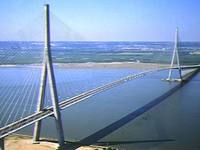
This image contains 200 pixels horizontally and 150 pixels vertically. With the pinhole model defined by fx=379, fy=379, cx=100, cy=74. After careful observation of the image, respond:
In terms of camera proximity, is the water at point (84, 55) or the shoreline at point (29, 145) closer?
the shoreline at point (29, 145)

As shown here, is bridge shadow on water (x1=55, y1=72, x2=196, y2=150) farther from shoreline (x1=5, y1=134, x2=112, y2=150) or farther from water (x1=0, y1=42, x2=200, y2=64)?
water (x1=0, y1=42, x2=200, y2=64)

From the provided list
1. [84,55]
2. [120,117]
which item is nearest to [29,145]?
[120,117]

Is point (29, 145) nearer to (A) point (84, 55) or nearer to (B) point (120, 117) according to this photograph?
(B) point (120, 117)

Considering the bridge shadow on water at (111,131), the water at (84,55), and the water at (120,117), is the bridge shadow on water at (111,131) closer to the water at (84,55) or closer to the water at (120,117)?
the water at (120,117)

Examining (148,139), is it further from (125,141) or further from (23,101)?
(23,101)

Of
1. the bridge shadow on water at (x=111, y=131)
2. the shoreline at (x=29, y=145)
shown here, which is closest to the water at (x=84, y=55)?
the bridge shadow on water at (x=111, y=131)

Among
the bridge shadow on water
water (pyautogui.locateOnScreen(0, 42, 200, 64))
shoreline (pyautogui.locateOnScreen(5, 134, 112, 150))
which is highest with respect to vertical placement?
water (pyautogui.locateOnScreen(0, 42, 200, 64))

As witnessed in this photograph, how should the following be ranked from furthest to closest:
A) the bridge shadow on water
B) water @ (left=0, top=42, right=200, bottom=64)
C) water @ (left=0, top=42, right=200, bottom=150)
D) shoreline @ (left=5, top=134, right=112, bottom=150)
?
water @ (left=0, top=42, right=200, bottom=64)
water @ (left=0, top=42, right=200, bottom=150)
the bridge shadow on water
shoreline @ (left=5, top=134, right=112, bottom=150)

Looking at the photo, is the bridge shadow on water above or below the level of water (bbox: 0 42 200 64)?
below

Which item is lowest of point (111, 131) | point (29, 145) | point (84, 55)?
point (111, 131)

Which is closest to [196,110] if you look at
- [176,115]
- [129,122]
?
[176,115]

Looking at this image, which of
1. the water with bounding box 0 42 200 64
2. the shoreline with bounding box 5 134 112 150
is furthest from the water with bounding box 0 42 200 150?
the water with bounding box 0 42 200 64
